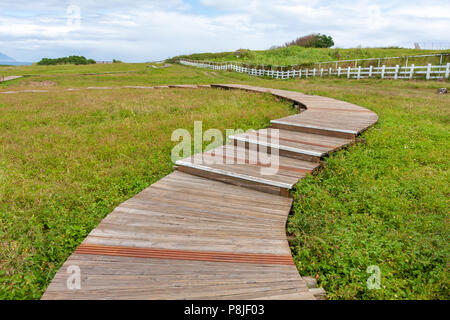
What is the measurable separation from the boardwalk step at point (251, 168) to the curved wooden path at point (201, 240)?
0.06ft

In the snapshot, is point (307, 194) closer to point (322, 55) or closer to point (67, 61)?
point (322, 55)

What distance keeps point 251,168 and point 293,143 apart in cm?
165

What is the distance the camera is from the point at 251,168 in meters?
5.36

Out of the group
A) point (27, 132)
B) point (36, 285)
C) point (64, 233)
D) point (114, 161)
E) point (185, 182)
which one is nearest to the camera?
point (36, 285)

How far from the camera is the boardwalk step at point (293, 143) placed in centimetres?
604

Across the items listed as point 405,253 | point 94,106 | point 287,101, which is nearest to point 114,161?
point 405,253

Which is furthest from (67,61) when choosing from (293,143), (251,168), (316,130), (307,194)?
(307,194)

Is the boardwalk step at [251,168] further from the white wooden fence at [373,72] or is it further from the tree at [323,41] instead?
the tree at [323,41]

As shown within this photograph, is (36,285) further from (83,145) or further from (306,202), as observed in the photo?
(83,145)

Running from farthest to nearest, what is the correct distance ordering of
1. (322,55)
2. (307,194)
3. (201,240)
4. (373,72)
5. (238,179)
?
(322,55)
(373,72)
(238,179)
(307,194)
(201,240)

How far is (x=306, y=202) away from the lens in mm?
4617

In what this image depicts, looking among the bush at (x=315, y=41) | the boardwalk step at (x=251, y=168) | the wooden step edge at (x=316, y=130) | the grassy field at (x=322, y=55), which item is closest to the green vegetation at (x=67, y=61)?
the grassy field at (x=322, y=55)

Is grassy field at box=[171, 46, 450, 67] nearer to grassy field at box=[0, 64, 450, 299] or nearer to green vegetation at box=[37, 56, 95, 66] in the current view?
grassy field at box=[0, 64, 450, 299]

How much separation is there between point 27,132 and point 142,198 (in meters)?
6.23
